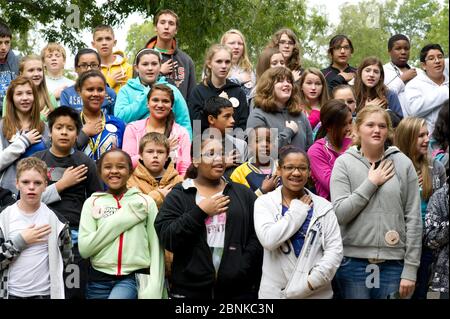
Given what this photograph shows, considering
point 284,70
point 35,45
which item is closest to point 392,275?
point 284,70

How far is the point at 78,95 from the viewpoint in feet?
32.8

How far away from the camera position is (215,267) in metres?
7.18

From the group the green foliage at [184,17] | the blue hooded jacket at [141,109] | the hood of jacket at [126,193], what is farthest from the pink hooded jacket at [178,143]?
the green foliage at [184,17]

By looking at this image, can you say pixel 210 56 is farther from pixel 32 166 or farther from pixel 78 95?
pixel 32 166

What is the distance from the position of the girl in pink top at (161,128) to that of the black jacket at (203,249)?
4.87 ft

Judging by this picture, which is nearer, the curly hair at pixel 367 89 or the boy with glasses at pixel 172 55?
the curly hair at pixel 367 89

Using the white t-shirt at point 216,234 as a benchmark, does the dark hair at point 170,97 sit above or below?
above

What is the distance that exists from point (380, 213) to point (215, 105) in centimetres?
242

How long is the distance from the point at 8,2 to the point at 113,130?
9934 mm

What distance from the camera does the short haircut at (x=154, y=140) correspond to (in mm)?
8125

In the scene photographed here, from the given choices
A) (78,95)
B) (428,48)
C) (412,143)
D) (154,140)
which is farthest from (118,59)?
(412,143)

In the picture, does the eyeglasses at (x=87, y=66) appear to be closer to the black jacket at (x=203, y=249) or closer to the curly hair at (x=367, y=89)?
the curly hair at (x=367, y=89)

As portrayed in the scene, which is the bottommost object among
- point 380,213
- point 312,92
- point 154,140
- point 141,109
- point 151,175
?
point 380,213

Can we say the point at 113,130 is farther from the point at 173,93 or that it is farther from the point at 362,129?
the point at 362,129
